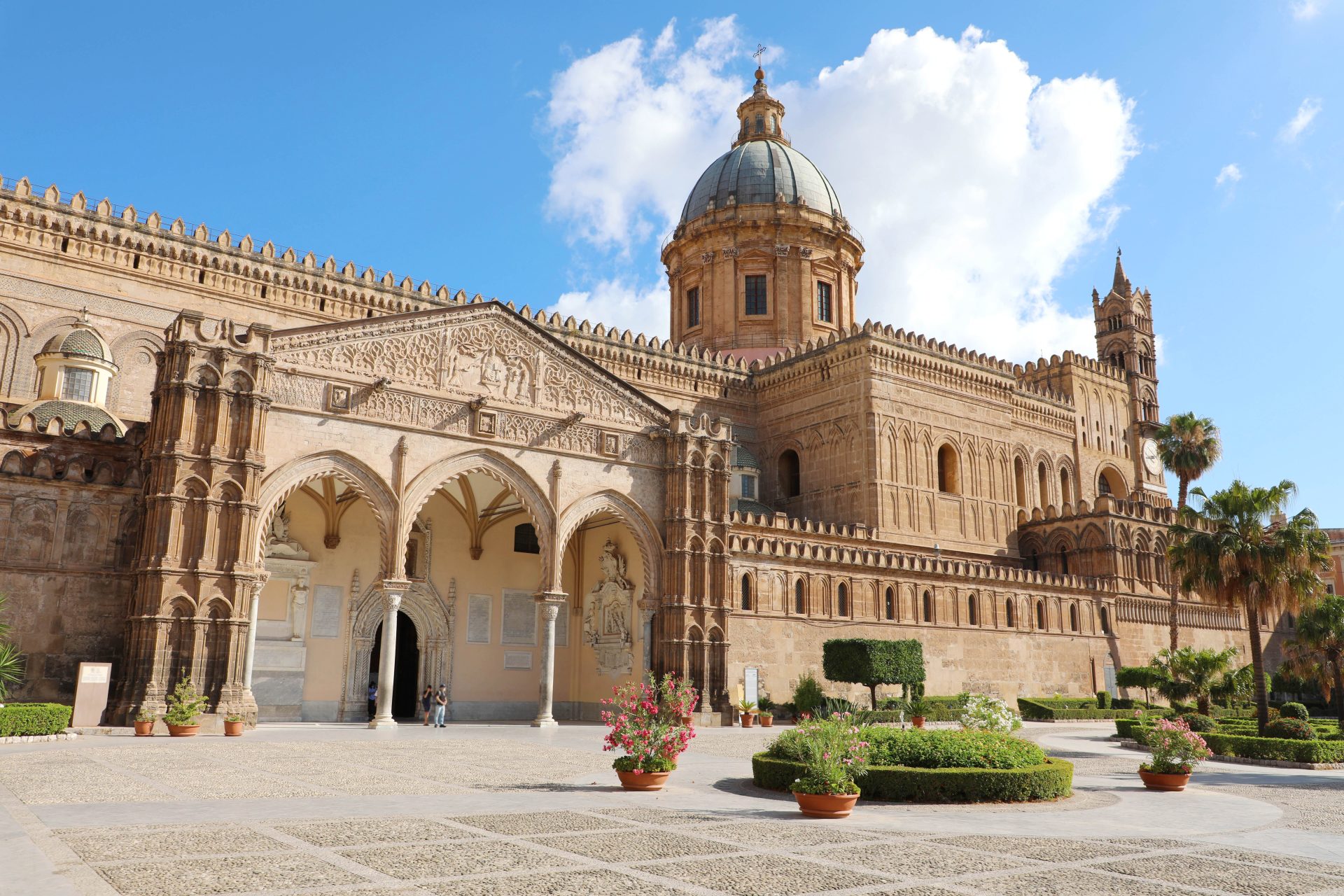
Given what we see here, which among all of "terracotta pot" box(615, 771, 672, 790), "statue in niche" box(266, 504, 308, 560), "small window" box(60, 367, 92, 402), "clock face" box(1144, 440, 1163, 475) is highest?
"clock face" box(1144, 440, 1163, 475)

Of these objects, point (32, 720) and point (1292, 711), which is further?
point (1292, 711)

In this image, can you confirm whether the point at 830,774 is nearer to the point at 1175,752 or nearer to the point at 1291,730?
the point at 1175,752

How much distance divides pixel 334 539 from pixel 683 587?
9621mm

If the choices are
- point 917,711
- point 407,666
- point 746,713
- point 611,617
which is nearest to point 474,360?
point 611,617

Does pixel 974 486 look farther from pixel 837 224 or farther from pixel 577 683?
pixel 577 683

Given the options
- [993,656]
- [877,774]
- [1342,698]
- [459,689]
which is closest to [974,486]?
[993,656]

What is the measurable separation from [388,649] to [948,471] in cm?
2631

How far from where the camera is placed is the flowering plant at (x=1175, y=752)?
1525 centimetres

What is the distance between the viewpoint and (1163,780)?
1521cm

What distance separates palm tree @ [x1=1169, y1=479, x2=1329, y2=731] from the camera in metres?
25.2

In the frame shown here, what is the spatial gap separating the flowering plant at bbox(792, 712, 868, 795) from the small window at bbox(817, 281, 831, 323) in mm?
38990

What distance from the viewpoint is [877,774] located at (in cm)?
1333

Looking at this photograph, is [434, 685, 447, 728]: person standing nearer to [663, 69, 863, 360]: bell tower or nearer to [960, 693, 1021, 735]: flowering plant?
[960, 693, 1021, 735]: flowering plant

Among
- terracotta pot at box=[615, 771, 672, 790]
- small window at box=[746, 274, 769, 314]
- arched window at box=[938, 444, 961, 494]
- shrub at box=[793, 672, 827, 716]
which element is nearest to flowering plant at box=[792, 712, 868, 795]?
terracotta pot at box=[615, 771, 672, 790]
